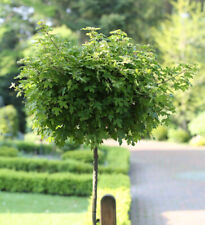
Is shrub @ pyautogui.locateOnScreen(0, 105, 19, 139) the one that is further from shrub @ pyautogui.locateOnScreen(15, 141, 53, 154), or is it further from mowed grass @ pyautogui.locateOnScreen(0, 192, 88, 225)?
mowed grass @ pyautogui.locateOnScreen(0, 192, 88, 225)

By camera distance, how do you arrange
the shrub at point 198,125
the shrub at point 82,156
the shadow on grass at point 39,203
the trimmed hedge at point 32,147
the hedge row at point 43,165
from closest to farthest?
the shadow on grass at point 39,203 → the hedge row at point 43,165 → the shrub at point 82,156 → the trimmed hedge at point 32,147 → the shrub at point 198,125

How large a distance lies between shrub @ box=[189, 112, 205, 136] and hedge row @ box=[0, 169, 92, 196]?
11359 millimetres

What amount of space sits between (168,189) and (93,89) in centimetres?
570

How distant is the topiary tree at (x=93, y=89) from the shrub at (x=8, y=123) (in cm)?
1170

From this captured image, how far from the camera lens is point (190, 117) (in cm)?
1900

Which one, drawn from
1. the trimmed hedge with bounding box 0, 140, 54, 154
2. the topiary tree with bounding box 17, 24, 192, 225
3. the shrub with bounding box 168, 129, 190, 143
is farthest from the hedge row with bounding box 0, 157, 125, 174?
the shrub with bounding box 168, 129, 190, 143

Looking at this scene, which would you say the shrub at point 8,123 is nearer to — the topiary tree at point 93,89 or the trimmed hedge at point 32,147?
the trimmed hedge at point 32,147

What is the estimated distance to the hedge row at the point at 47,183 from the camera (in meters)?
7.63

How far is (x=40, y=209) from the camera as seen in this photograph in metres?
6.54

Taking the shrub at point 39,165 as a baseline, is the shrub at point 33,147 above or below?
above

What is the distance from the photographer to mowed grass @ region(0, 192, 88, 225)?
18.9 ft

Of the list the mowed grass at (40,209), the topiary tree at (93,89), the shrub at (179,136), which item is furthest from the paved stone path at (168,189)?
the shrub at (179,136)

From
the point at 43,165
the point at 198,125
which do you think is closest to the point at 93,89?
the point at 43,165

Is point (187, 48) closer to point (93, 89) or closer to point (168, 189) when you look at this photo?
point (168, 189)
